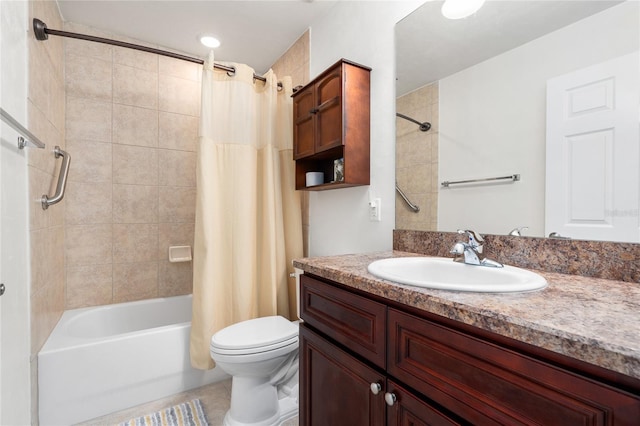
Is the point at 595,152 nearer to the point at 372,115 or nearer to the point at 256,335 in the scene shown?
the point at 372,115

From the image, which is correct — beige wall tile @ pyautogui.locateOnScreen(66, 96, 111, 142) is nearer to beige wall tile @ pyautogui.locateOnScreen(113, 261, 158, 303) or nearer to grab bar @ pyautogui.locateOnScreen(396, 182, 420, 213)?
beige wall tile @ pyautogui.locateOnScreen(113, 261, 158, 303)

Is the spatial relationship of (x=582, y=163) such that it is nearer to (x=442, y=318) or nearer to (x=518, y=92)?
(x=518, y=92)

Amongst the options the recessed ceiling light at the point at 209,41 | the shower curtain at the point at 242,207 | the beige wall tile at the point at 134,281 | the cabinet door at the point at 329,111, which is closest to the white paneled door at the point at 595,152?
the cabinet door at the point at 329,111

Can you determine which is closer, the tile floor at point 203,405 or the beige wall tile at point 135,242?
the tile floor at point 203,405

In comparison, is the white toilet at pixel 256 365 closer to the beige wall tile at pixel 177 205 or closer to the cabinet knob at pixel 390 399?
the cabinet knob at pixel 390 399

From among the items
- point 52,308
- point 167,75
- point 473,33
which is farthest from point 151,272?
point 473,33

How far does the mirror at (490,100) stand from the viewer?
918 mm

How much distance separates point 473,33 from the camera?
123 centimetres

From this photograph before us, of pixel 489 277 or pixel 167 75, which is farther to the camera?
pixel 167 75

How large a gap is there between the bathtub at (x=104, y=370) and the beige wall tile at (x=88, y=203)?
645 millimetres

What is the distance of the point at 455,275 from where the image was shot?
106 cm

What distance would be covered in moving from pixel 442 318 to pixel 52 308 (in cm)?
219

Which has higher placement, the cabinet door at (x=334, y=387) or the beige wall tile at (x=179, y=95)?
the beige wall tile at (x=179, y=95)

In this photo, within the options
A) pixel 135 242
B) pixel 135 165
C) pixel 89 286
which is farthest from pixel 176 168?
pixel 89 286
